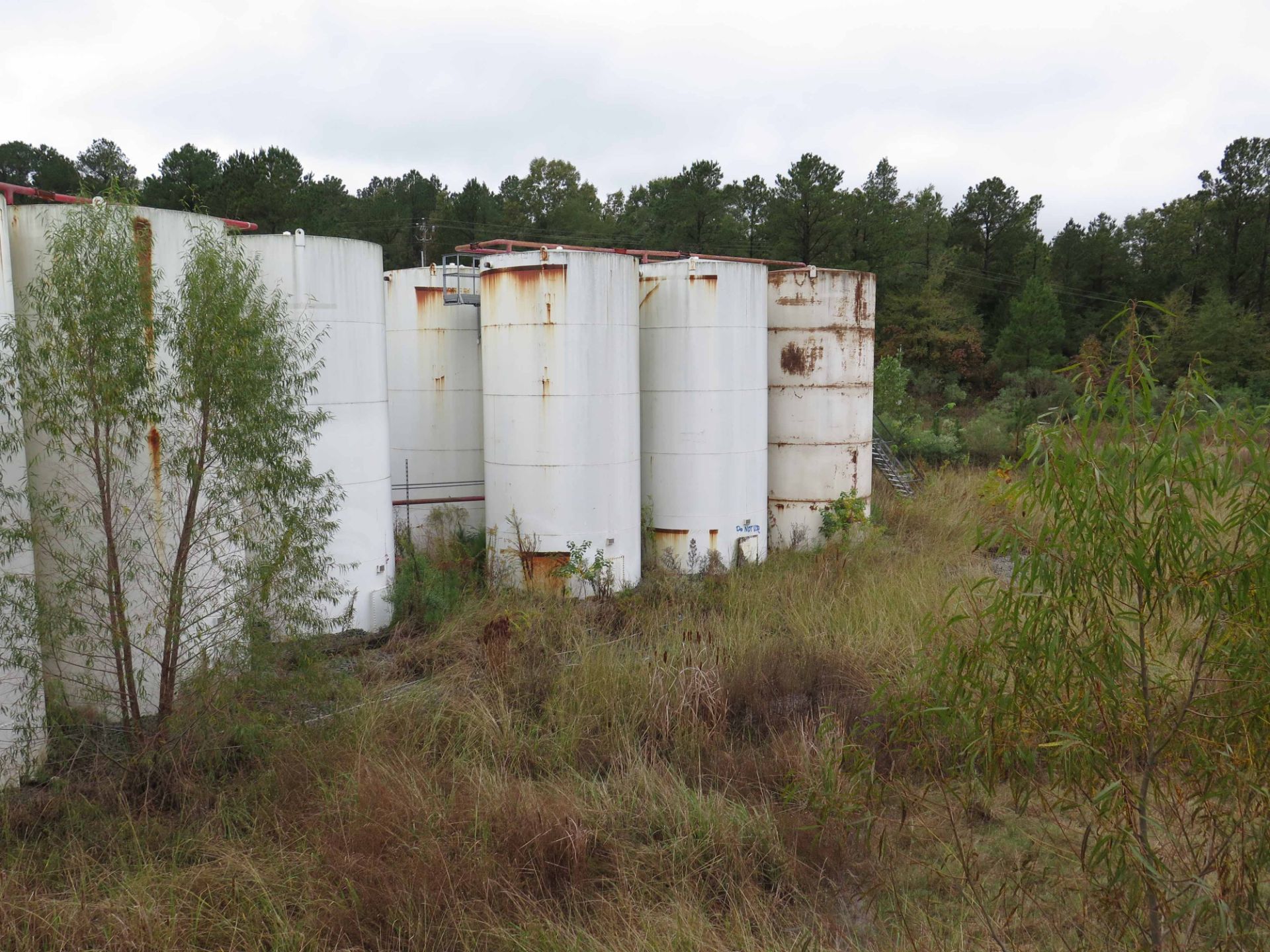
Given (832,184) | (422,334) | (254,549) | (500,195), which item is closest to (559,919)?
(254,549)

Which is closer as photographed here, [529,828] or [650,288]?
[529,828]

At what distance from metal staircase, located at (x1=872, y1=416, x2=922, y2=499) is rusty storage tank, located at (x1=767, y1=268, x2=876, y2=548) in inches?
119

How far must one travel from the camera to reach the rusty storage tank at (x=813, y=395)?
45.5ft

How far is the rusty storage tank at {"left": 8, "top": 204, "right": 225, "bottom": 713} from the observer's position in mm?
6422

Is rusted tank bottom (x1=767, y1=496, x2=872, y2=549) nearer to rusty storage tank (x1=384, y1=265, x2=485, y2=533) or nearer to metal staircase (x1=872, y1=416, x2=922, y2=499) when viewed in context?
metal staircase (x1=872, y1=416, x2=922, y2=499)

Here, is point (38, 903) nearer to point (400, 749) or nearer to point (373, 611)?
point (400, 749)

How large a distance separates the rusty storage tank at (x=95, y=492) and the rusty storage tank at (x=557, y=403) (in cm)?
412

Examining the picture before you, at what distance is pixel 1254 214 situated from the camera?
117ft

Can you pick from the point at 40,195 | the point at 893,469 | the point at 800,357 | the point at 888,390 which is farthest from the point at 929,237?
the point at 40,195

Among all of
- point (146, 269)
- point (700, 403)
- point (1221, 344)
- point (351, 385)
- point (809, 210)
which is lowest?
point (700, 403)

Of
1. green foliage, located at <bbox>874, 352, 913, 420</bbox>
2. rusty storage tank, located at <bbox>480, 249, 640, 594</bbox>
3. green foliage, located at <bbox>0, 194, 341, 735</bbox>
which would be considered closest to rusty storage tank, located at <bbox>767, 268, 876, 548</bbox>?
rusty storage tank, located at <bbox>480, 249, 640, 594</bbox>

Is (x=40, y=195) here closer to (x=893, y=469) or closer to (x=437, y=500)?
(x=437, y=500)

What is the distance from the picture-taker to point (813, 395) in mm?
13961

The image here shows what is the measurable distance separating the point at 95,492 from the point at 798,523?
963 centimetres
